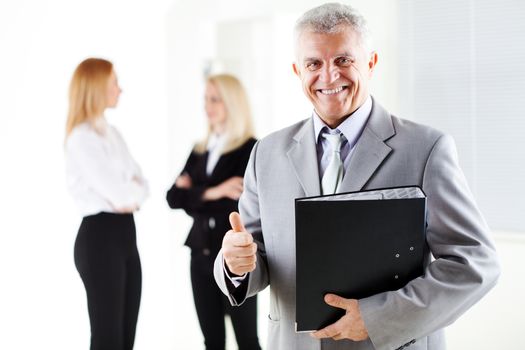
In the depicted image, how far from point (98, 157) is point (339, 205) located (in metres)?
2.33

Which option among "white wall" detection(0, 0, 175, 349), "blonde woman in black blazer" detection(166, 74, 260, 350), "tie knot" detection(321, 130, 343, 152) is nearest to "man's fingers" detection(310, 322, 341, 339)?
"tie knot" detection(321, 130, 343, 152)

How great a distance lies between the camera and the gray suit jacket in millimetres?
1372

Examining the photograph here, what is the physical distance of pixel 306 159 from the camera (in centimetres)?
159

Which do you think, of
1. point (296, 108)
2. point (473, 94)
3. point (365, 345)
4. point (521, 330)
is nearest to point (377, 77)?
Result: point (473, 94)

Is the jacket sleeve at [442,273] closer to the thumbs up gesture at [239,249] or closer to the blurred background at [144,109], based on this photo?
the thumbs up gesture at [239,249]

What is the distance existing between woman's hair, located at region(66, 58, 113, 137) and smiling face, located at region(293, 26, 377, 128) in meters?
2.12

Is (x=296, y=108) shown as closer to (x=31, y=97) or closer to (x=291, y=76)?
(x=291, y=76)

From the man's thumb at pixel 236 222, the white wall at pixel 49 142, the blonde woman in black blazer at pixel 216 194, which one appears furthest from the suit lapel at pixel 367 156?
the white wall at pixel 49 142

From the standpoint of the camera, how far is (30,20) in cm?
401

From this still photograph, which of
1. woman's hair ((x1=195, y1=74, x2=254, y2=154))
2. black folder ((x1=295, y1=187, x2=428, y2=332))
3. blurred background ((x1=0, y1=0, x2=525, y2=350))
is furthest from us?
blurred background ((x1=0, y1=0, x2=525, y2=350))

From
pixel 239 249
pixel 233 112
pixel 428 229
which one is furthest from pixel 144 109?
pixel 428 229

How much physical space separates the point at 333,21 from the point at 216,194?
2.06m

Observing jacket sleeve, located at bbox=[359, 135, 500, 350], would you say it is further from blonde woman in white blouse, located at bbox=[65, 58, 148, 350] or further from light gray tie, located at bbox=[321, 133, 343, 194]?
blonde woman in white blouse, located at bbox=[65, 58, 148, 350]

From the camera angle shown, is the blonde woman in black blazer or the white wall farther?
the white wall
